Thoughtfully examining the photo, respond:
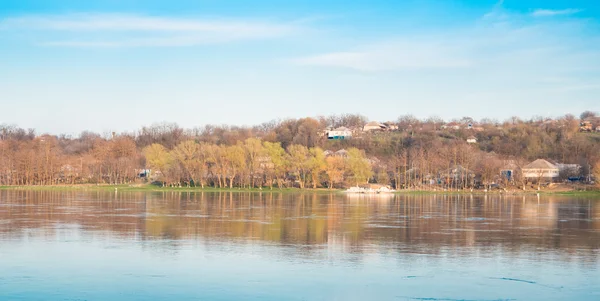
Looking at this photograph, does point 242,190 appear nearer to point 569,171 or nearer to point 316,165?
point 316,165

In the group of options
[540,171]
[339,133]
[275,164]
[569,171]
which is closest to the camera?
[275,164]

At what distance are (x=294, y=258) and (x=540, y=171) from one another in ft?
251

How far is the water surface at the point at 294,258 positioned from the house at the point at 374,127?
133 metres

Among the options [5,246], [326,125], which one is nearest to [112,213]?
[5,246]

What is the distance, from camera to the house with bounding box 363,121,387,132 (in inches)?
6777

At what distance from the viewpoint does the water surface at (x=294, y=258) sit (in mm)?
17328

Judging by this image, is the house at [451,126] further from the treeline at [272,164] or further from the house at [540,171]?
the house at [540,171]

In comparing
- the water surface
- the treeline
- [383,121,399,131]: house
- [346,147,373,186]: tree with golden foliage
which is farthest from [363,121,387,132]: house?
the water surface

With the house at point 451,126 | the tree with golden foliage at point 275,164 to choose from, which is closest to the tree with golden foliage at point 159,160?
the tree with golden foliage at point 275,164

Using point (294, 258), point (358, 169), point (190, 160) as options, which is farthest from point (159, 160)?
point (294, 258)

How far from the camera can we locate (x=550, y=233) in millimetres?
31750

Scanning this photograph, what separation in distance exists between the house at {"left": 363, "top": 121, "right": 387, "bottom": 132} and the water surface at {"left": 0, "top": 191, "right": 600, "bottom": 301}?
13301 cm

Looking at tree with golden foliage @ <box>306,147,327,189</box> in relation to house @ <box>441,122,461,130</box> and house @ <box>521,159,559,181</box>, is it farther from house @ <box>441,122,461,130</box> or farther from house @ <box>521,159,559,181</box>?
house @ <box>441,122,461,130</box>

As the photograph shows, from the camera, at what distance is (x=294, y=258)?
22781 millimetres
